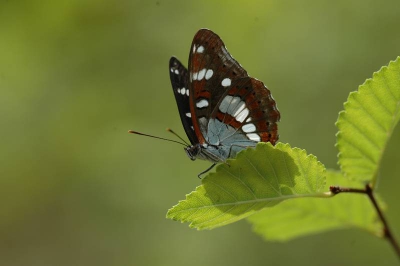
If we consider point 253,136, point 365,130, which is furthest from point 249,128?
point 365,130

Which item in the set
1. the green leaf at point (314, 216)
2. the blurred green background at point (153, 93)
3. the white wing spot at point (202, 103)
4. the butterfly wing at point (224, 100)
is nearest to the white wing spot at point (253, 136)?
the butterfly wing at point (224, 100)

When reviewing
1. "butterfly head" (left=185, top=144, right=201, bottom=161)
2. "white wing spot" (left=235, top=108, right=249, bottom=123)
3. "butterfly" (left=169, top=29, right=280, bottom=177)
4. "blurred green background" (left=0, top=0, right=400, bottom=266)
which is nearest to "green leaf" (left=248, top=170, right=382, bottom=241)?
"butterfly" (left=169, top=29, right=280, bottom=177)

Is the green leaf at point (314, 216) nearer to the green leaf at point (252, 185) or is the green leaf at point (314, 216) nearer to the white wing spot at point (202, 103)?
the green leaf at point (252, 185)

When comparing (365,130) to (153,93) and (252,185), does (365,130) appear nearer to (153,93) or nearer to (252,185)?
(252,185)

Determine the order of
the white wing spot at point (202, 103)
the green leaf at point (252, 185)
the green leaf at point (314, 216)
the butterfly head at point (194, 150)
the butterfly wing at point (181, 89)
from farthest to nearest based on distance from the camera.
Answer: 1. the butterfly wing at point (181, 89)
2. the white wing spot at point (202, 103)
3. the butterfly head at point (194, 150)
4. the green leaf at point (314, 216)
5. the green leaf at point (252, 185)

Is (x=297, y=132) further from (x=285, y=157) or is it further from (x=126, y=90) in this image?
(x=285, y=157)

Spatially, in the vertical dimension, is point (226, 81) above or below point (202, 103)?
above

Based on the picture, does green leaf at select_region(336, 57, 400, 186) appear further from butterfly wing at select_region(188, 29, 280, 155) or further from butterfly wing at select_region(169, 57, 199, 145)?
A: butterfly wing at select_region(169, 57, 199, 145)
